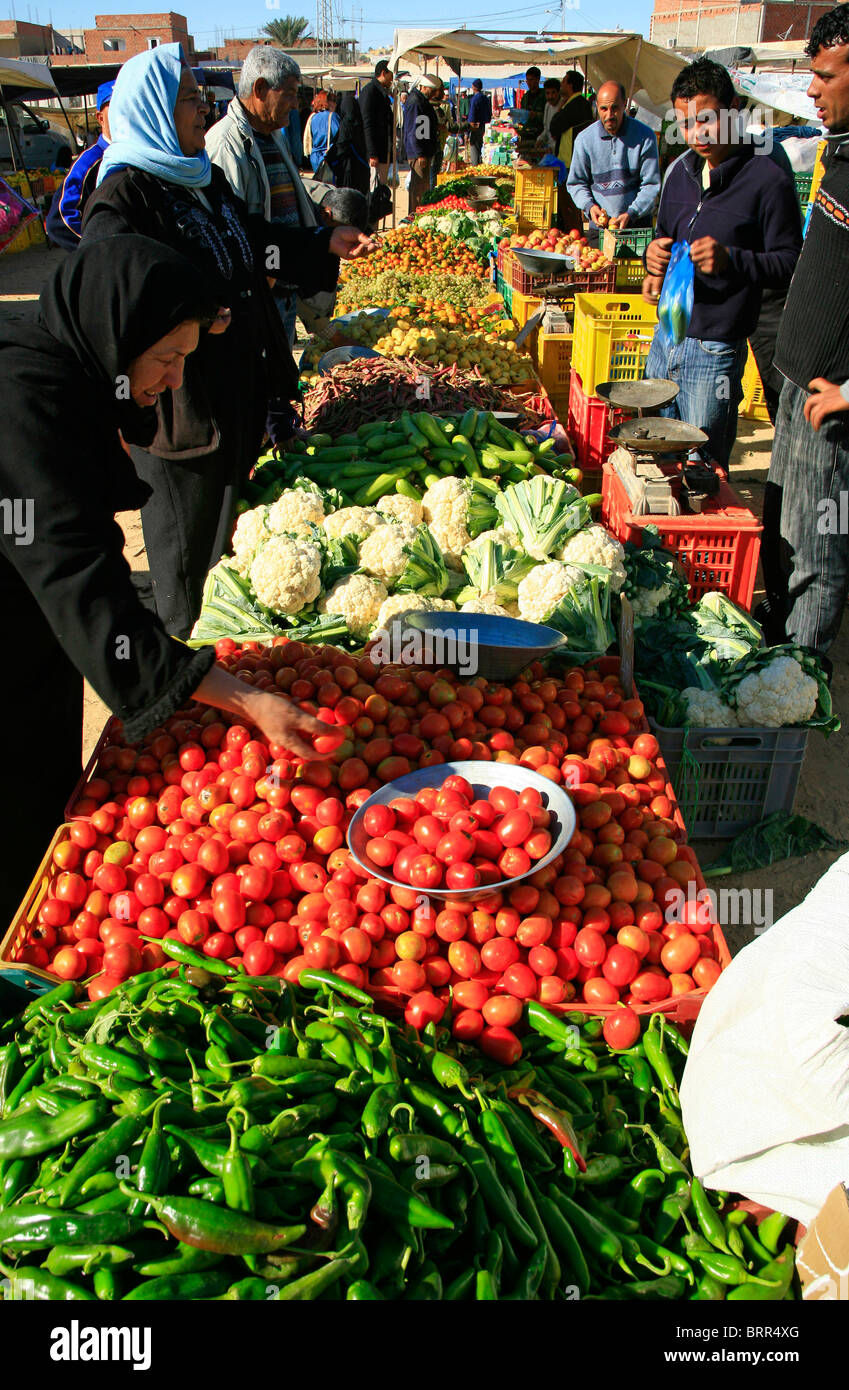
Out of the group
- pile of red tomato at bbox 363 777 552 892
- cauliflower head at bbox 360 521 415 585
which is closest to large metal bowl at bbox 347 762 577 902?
pile of red tomato at bbox 363 777 552 892

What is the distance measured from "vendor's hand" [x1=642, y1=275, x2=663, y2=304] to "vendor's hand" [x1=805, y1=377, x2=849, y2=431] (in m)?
1.92

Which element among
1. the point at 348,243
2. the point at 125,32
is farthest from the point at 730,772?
the point at 125,32

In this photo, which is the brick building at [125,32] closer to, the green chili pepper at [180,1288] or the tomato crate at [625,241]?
the tomato crate at [625,241]

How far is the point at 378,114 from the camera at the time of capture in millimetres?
14422

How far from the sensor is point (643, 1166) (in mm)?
1949

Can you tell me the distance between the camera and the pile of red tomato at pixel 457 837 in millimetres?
2162

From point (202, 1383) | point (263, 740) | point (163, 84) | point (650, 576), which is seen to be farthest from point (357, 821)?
point (163, 84)

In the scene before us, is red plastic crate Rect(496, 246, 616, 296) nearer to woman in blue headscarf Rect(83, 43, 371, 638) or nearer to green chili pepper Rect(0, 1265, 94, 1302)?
woman in blue headscarf Rect(83, 43, 371, 638)

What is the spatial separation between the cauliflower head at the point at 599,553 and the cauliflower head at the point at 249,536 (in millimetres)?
1319

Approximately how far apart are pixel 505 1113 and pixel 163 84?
412 cm

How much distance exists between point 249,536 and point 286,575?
54 cm

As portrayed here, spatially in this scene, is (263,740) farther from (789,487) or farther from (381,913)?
(789,487)

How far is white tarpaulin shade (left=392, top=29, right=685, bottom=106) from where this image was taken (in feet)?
44.4

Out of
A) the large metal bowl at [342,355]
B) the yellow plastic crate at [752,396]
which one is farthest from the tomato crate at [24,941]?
the yellow plastic crate at [752,396]
